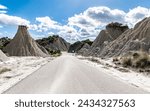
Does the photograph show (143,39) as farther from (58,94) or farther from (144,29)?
(58,94)

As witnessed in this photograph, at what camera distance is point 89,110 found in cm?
967

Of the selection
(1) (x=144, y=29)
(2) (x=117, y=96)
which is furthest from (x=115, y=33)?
(2) (x=117, y=96)

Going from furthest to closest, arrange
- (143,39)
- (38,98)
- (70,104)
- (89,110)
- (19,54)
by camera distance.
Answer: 1. (19,54)
2. (143,39)
3. (38,98)
4. (70,104)
5. (89,110)

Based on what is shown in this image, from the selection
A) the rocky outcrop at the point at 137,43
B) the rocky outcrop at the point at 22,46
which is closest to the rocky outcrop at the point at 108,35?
the rocky outcrop at the point at 22,46

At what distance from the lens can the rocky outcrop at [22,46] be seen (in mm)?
101750

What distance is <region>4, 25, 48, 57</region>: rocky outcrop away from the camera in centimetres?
10175

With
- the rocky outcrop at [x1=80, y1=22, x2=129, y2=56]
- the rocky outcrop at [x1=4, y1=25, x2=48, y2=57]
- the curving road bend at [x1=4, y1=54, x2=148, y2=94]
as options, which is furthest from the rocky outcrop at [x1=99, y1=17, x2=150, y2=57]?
the curving road bend at [x1=4, y1=54, x2=148, y2=94]

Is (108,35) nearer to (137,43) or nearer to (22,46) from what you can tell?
(22,46)

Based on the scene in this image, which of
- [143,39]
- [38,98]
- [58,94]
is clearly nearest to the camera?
[38,98]

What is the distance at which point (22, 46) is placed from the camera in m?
102

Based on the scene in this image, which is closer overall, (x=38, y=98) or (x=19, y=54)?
(x=38, y=98)

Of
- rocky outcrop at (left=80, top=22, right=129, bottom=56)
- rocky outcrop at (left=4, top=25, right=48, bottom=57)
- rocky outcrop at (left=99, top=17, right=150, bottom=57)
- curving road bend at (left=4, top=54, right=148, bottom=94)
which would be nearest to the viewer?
curving road bend at (left=4, top=54, right=148, bottom=94)

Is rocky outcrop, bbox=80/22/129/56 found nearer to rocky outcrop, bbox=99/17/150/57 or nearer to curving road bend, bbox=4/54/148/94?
rocky outcrop, bbox=99/17/150/57

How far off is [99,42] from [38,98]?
103393 millimetres
